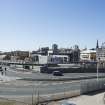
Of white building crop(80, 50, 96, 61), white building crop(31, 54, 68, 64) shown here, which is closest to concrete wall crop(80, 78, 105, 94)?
white building crop(31, 54, 68, 64)

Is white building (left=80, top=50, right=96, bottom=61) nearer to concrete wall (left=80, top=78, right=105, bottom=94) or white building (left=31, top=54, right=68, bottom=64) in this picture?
white building (left=31, top=54, right=68, bottom=64)

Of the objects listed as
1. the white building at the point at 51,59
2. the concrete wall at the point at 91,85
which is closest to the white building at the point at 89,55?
the white building at the point at 51,59

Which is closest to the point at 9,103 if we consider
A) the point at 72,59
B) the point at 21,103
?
the point at 21,103

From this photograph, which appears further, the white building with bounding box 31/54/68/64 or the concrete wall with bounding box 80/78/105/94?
the white building with bounding box 31/54/68/64

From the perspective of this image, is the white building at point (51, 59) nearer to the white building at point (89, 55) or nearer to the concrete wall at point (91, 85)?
the white building at point (89, 55)

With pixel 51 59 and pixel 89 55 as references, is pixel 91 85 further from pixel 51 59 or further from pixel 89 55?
pixel 89 55

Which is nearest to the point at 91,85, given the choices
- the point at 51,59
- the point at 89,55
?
the point at 51,59

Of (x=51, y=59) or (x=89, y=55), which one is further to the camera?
(x=89, y=55)

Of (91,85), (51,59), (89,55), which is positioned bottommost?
(91,85)

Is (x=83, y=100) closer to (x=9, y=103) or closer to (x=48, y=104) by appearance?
(x=48, y=104)

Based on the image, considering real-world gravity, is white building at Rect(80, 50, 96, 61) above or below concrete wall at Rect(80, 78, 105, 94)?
above

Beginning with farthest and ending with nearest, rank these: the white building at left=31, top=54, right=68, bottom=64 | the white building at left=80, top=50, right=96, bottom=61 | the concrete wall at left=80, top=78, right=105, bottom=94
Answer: the white building at left=80, top=50, right=96, bottom=61
the white building at left=31, top=54, right=68, bottom=64
the concrete wall at left=80, top=78, right=105, bottom=94

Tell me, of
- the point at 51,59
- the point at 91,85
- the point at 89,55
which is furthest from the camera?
the point at 89,55

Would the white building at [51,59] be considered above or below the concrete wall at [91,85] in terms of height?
above
